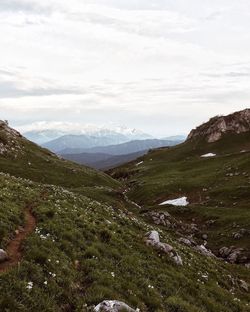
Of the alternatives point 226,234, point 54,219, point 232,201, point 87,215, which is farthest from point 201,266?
point 232,201

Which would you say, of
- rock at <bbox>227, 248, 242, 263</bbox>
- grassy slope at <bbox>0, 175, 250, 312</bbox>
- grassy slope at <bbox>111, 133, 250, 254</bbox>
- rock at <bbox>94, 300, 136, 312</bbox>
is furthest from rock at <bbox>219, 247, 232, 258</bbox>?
rock at <bbox>94, 300, 136, 312</bbox>

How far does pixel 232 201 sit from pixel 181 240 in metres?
23.5

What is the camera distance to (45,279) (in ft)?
56.5

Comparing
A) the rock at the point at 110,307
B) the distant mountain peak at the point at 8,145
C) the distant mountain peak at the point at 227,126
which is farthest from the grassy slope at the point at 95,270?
the distant mountain peak at the point at 227,126

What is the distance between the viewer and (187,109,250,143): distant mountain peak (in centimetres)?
12962

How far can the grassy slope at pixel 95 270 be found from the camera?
16.6m

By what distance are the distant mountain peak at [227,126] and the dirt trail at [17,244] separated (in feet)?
359

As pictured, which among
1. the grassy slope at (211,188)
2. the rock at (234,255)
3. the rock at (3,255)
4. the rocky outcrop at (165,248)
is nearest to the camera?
the rock at (3,255)

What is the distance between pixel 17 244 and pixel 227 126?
120 m

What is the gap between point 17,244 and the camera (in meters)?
20.7

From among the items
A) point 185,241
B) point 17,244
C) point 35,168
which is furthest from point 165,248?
point 35,168

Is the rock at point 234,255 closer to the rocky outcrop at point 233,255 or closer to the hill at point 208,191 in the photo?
the rocky outcrop at point 233,255

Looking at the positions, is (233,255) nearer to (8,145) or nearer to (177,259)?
(177,259)

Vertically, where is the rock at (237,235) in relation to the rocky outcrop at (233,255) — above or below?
above
